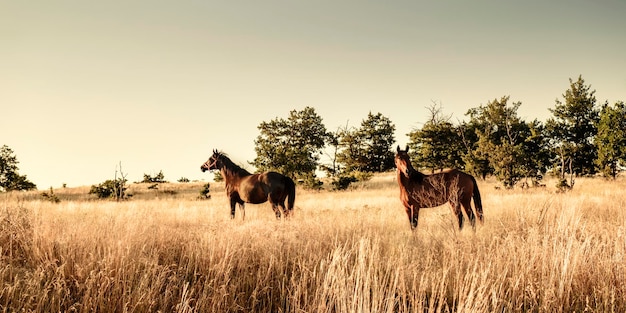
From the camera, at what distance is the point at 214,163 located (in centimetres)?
1080

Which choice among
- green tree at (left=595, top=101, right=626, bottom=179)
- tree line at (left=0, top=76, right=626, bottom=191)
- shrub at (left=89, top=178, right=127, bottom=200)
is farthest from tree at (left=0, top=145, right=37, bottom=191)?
green tree at (left=595, top=101, right=626, bottom=179)

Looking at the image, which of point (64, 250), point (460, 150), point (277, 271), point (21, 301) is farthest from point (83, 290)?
point (460, 150)

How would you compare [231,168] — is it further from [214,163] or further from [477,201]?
[477,201]

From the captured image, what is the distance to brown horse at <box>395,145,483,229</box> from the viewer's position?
721cm

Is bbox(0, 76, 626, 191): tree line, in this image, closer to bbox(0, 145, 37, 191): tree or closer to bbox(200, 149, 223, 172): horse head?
bbox(0, 145, 37, 191): tree

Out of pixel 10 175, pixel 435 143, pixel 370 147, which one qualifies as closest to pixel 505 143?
pixel 435 143

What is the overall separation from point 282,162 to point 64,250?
80.1 feet

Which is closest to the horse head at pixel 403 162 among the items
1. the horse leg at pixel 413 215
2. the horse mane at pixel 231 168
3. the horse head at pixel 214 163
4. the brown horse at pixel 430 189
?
the brown horse at pixel 430 189

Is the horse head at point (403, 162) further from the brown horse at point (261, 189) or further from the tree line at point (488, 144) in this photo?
the tree line at point (488, 144)

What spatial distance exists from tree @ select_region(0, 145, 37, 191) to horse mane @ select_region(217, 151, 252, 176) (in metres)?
42.9

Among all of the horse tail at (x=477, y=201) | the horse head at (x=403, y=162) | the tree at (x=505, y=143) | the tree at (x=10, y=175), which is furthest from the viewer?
the tree at (x=10, y=175)

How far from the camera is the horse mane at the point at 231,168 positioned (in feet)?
Result: 34.2

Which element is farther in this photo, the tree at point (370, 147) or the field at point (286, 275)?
the tree at point (370, 147)

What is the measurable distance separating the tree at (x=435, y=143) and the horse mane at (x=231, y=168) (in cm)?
2957
